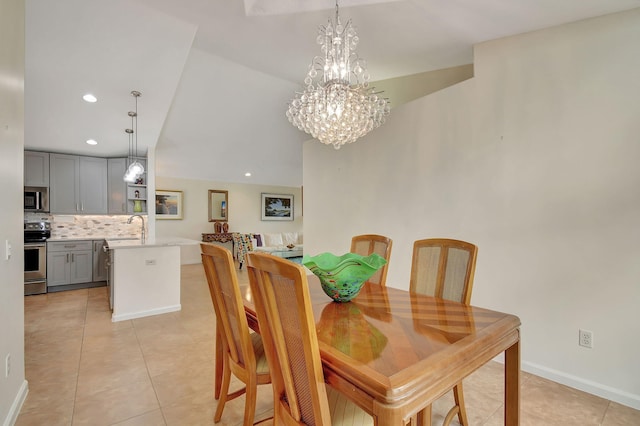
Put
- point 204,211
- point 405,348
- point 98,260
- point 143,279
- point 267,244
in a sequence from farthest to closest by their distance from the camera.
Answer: point 267,244
point 204,211
point 98,260
point 143,279
point 405,348

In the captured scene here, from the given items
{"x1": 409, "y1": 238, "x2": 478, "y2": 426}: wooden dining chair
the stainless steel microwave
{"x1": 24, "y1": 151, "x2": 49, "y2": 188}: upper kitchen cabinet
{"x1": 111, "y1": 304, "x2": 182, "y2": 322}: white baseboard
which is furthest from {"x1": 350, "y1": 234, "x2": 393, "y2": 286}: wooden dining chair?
{"x1": 24, "y1": 151, "x2": 49, "y2": 188}: upper kitchen cabinet

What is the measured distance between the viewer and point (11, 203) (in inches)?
72.5

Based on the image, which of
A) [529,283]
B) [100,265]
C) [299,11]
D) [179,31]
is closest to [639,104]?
[529,283]

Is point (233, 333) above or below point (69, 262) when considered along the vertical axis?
above

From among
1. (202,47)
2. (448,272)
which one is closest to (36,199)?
(202,47)

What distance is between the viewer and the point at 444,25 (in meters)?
2.56

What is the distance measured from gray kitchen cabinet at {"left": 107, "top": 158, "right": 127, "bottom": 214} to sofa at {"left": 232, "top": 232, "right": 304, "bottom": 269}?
2.56m

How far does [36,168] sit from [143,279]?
3.23 metres

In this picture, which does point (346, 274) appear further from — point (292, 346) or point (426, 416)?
point (426, 416)

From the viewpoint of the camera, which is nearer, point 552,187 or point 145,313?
point 552,187

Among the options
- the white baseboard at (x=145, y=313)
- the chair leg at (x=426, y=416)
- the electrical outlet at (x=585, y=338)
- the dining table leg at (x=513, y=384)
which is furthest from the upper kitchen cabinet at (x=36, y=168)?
the electrical outlet at (x=585, y=338)

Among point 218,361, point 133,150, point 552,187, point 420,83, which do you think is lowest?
point 218,361

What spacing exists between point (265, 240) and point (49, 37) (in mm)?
6260

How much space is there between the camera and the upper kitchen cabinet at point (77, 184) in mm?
5262
